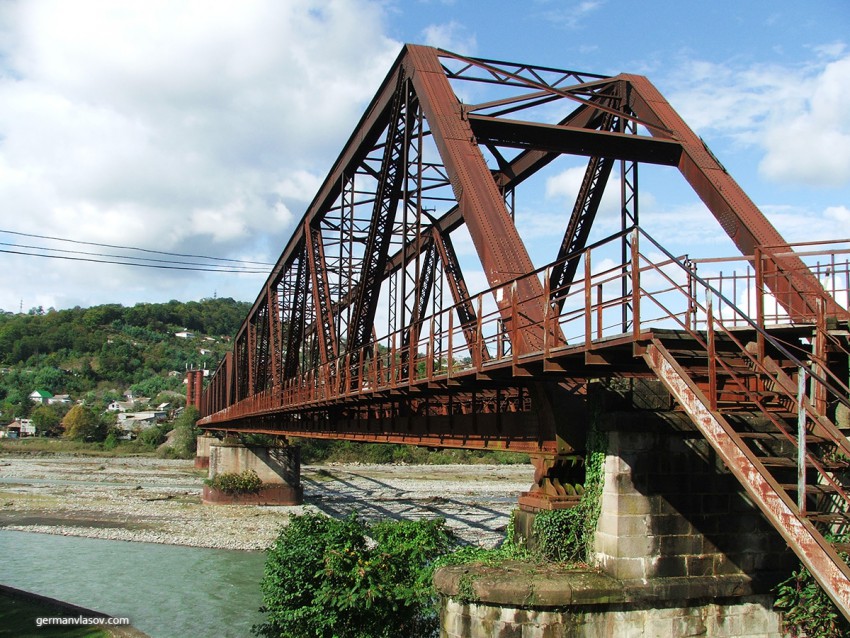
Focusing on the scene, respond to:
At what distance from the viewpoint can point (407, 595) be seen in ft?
41.4

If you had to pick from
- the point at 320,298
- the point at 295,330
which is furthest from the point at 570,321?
the point at 295,330

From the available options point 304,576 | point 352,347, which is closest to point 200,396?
point 352,347

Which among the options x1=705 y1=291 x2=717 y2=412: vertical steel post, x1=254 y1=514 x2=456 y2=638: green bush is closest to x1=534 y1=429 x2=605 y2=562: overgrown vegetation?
x1=705 y1=291 x2=717 y2=412: vertical steel post

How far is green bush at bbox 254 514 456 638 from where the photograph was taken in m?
12.6

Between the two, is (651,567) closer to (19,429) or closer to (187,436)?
(187,436)

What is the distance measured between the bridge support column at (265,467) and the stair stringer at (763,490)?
41.1 metres

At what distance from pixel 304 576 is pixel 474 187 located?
709cm

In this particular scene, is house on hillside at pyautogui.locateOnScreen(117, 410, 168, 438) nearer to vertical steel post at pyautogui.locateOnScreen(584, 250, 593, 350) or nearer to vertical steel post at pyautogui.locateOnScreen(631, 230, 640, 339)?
vertical steel post at pyautogui.locateOnScreen(584, 250, 593, 350)

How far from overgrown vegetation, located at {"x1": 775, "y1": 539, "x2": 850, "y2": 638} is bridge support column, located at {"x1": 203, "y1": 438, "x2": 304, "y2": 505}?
129 feet

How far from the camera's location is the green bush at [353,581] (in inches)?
497

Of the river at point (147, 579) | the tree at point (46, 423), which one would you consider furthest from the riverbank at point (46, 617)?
the tree at point (46, 423)

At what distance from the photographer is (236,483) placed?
148 ft

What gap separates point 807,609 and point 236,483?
39639 mm

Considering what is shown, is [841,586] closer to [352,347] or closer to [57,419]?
[352,347]
